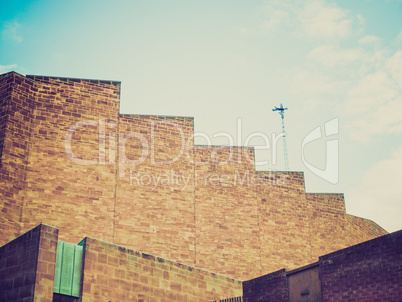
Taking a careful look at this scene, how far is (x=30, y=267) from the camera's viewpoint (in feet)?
43.0

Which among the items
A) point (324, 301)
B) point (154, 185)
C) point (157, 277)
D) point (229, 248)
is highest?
point (154, 185)

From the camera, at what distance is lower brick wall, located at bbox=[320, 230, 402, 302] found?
11.9 meters

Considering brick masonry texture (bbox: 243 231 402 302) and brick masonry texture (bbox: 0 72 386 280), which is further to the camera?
brick masonry texture (bbox: 0 72 386 280)

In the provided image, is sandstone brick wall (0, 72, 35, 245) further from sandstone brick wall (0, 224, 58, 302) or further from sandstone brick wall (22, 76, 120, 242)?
sandstone brick wall (0, 224, 58, 302)

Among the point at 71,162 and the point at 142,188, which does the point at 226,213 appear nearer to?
the point at 142,188

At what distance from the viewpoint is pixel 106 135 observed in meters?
20.9

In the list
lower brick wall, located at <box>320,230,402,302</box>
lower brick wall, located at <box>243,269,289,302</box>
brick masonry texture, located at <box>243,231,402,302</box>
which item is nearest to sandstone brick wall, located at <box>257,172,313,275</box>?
lower brick wall, located at <box>243,269,289,302</box>

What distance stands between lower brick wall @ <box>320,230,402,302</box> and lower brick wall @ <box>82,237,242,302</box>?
14.9ft

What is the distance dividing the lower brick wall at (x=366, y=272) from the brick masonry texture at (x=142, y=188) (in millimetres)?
8792

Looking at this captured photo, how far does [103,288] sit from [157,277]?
1869 mm

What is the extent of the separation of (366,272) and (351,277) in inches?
17.8

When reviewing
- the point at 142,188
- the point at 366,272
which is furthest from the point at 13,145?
the point at 366,272

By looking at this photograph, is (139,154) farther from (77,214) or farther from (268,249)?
(268,249)

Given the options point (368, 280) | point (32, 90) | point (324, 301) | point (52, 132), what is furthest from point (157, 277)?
point (32, 90)
